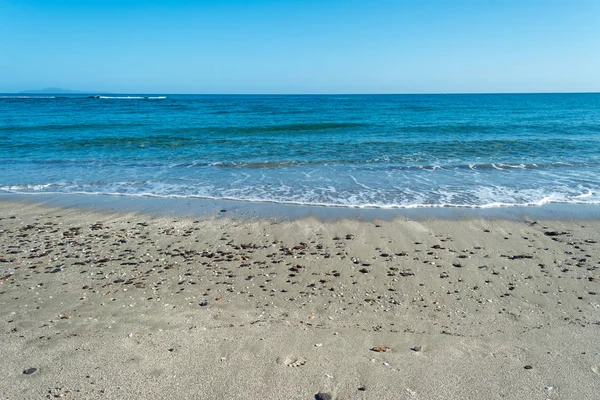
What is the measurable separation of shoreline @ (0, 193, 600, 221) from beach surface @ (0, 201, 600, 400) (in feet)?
2.27

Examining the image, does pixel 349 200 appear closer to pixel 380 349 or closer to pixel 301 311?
pixel 301 311

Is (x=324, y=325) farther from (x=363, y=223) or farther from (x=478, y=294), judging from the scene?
(x=363, y=223)

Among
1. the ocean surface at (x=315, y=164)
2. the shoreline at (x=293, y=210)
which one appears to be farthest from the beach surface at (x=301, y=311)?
the ocean surface at (x=315, y=164)

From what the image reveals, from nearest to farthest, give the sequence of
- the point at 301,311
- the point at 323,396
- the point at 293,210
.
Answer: the point at 323,396, the point at 301,311, the point at 293,210

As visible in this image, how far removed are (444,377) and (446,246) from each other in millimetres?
3880

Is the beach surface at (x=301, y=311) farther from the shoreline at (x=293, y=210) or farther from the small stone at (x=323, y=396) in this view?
the shoreline at (x=293, y=210)

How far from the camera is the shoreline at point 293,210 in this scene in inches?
380

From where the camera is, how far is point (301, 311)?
554 centimetres

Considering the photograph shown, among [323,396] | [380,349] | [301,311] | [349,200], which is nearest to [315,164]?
[349,200]

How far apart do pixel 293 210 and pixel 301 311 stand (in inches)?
193

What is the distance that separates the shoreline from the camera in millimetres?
9664

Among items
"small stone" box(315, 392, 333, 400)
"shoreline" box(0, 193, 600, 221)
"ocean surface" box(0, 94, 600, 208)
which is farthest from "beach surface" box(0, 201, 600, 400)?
"ocean surface" box(0, 94, 600, 208)

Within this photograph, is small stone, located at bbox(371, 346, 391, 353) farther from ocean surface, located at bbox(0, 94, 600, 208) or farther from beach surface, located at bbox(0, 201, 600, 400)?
ocean surface, located at bbox(0, 94, 600, 208)

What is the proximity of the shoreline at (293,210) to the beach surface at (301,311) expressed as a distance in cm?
69
